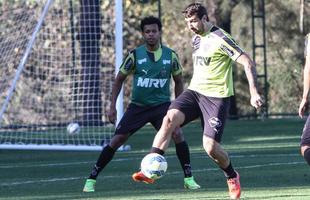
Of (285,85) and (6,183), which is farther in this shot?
(285,85)

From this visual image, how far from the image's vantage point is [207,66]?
36.7ft

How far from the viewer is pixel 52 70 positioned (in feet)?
71.3

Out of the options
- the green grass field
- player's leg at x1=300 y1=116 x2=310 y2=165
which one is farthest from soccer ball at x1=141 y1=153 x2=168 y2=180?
player's leg at x1=300 y1=116 x2=310 y2=165

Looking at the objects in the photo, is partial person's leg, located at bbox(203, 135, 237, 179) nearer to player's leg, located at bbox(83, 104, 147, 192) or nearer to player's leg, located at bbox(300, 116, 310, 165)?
player's leg, located at bbox(300, 116, 310, 165)

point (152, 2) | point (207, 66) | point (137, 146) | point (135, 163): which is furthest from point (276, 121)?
point (207, 66)

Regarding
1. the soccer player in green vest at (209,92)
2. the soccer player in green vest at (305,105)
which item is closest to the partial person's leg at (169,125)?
the soccer player in green vest at (209,92)

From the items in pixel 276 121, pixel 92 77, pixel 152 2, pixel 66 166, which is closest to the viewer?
pixel 66 166

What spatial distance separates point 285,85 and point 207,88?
24751mm

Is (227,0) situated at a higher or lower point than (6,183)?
higher

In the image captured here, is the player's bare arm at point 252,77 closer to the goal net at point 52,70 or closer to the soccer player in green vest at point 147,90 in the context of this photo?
the soccer player in green vest at point 147,90

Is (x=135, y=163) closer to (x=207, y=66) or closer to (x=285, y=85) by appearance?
(x=207, y=66)

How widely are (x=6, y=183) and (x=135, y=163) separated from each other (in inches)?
123

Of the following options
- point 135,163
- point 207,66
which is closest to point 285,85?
point 135,163

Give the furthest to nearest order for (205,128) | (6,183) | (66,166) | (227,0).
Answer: (227,0)
(66,166)
(6,183)
(205,128)
